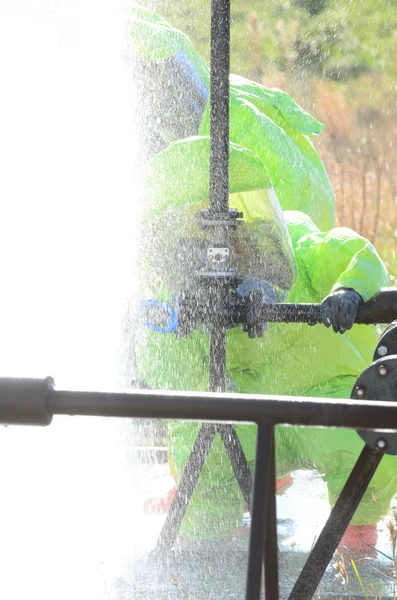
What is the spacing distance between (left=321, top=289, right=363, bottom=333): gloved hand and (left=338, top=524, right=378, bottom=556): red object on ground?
0.94m

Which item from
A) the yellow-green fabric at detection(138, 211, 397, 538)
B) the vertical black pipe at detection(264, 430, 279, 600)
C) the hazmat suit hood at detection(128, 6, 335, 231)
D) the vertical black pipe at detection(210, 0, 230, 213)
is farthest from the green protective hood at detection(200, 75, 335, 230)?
the vertical black pipe at detection(264, 430, 279, 600)

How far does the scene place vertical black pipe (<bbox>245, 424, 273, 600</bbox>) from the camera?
706 millimetres

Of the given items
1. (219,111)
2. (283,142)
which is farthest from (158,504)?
(219,111)

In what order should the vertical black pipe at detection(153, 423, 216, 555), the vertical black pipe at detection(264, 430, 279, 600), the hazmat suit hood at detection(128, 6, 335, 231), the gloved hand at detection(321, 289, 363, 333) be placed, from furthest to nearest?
the hazmat suit hood at detection(128, 6, 335, 231) → the vertical black pipe at detection(153, 423, 216, 555) → the gloved hand at detection(321, 289, 363, 333) → the vertical black pipe at detection(264, 430, 279, 600)

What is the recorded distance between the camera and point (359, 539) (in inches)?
→ 111

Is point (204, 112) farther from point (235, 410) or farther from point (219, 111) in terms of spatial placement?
point (235, 410)

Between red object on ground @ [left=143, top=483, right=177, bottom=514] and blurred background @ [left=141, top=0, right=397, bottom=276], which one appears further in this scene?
blurred background @ [left=141, top=0, right=397, bottom=276]

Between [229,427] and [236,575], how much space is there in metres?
0.34

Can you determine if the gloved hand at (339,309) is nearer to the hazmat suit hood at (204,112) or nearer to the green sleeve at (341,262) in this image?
the green sleeve at (341,262)

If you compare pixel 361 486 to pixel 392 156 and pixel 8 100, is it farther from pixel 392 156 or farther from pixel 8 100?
pixel 392 156

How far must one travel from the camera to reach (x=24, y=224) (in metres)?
3.65

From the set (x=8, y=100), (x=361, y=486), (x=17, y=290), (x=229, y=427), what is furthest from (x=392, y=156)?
(x=361, y=486)

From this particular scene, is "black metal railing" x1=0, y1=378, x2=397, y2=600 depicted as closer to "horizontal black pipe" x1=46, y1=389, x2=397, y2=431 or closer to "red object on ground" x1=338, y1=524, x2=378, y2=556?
"horizontal black pipe" x1=46, y1=389, x2=397, y2=431

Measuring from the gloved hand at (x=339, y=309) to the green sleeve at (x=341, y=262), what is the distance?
132mm
